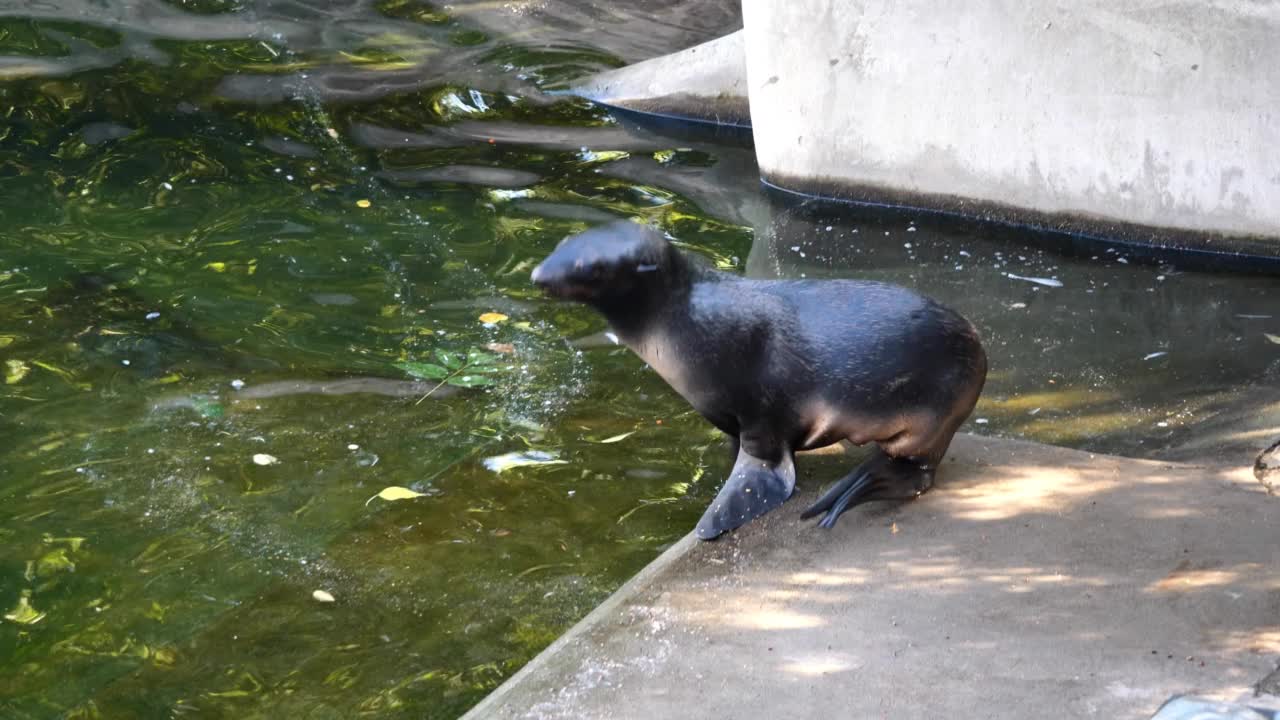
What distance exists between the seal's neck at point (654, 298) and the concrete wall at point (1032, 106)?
12.1ft

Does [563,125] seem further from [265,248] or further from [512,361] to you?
[512,361]

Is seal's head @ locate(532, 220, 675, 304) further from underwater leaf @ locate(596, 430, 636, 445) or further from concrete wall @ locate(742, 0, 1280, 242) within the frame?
concrete wall @ locate(742, 0, 1280, 242)

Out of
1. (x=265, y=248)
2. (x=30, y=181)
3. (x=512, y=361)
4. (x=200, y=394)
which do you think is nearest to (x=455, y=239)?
(x=265, y=248)

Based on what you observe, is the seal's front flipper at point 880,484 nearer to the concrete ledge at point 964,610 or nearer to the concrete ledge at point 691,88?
the concrete ledge at point 964,610

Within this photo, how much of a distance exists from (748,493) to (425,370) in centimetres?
211

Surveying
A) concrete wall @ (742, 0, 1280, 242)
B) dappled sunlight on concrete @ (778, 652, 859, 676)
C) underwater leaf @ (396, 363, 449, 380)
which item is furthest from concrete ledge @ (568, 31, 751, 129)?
dappled sunlight on concrete @ (778, 652, 859, 676)

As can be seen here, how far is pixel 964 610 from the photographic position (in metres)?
3.94

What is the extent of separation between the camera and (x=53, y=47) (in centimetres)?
1002

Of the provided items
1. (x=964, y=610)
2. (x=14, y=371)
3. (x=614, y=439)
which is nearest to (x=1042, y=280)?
(x=614, y=439)

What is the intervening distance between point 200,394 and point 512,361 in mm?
1331

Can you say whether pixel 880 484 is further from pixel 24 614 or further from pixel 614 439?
pixel 24 614

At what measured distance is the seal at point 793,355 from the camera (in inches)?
172

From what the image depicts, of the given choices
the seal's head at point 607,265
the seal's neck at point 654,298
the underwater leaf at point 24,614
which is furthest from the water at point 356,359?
the seal's head at point 607,265

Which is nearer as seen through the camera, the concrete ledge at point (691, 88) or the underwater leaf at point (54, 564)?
the underwater leaf at point (54, 564)
